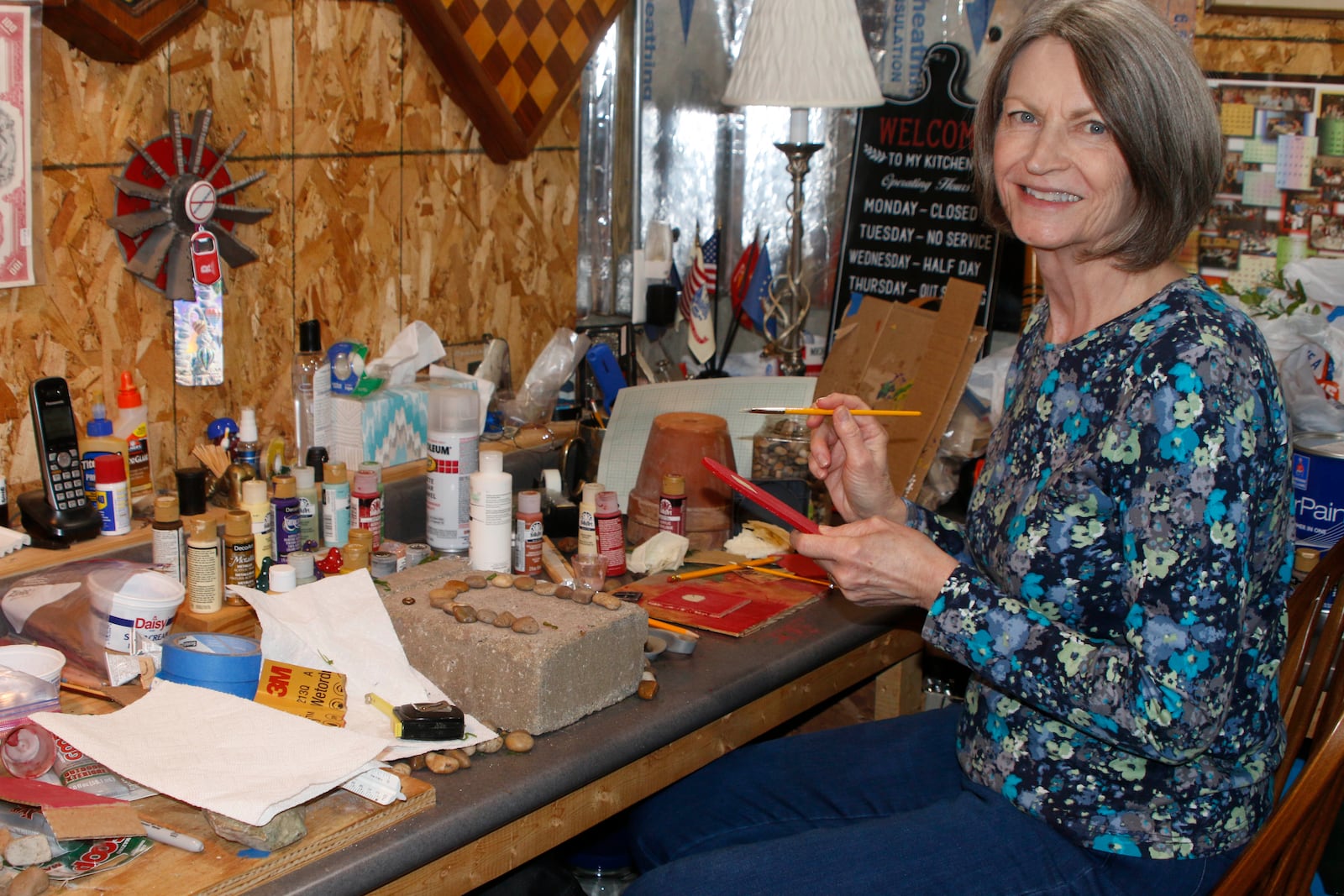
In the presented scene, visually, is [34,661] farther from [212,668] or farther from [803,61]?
[803,61]

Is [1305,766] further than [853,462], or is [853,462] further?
[853,462]

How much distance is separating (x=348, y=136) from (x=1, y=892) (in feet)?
5.07

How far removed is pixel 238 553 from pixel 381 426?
53 centimetres

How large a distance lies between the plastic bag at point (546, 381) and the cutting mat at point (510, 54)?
1.35 ft

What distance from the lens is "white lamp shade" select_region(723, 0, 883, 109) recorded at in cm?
264

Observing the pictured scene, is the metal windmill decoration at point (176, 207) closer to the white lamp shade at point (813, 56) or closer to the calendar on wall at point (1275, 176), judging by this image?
the white lamp shade at point (813, 56)

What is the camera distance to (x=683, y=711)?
5.14 feet

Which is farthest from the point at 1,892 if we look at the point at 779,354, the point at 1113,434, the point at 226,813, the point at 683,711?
the point at 779,354

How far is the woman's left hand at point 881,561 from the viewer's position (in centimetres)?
148

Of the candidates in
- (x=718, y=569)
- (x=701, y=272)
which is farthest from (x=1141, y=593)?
(x=701, y=272)

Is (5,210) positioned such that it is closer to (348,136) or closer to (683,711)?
(348,136)

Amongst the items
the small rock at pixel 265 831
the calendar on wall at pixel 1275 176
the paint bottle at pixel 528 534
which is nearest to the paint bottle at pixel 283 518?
the paint bottle at pixel 528 534

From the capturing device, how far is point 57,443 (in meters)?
1.79

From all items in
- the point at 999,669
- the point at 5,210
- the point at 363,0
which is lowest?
the point at 999,669
